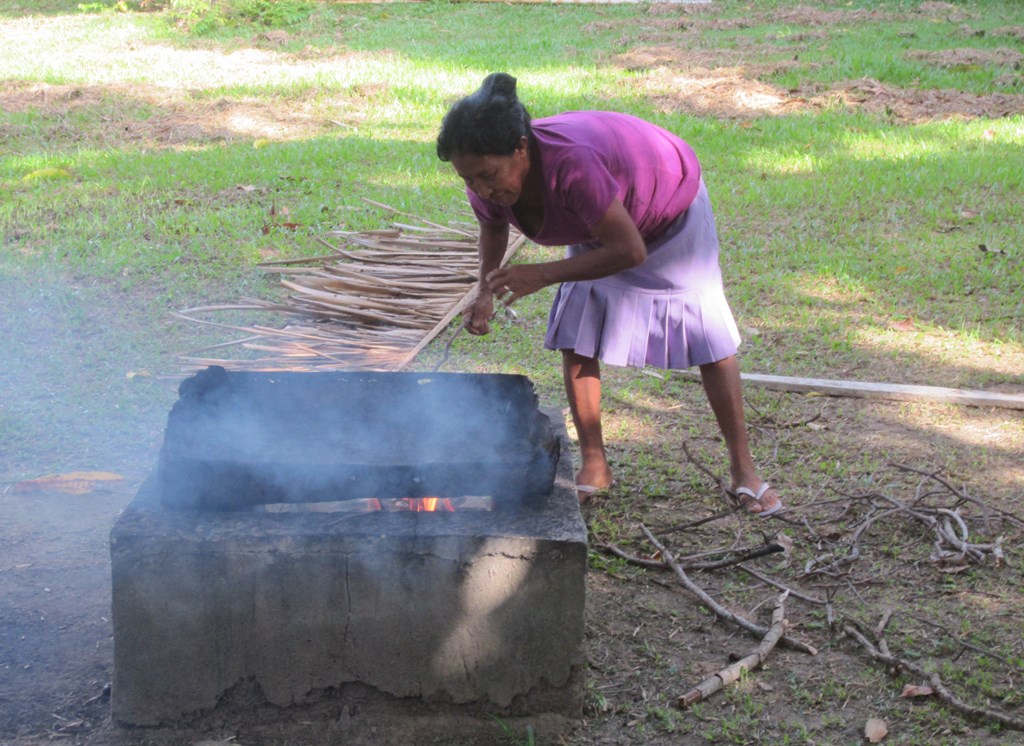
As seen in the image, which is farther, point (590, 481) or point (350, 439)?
point (590, 481)

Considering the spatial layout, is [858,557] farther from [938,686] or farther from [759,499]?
[938,686]

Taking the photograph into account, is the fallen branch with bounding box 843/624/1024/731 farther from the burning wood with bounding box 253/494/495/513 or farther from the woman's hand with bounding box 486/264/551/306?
the woman's hand with bounding box 486/264/551/306

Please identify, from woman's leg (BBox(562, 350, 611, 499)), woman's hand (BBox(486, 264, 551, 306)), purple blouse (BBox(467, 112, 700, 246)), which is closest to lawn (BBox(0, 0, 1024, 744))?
woman's leg (BBox(562, 350, 611, 499))

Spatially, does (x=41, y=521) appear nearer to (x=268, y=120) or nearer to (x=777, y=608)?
(x=777, y=608)

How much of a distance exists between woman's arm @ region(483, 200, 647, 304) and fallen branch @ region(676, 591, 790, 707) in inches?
42.8

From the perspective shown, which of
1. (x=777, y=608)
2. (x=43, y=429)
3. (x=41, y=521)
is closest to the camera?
(x=777, y=608)

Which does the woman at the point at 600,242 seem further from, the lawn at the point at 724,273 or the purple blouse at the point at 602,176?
the lawn at the point at 724,273

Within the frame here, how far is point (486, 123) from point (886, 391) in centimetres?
262

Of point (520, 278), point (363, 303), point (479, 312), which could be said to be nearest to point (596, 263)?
point (520, 278)

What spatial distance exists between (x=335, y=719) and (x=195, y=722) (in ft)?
1.09

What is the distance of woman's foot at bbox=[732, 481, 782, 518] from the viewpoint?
3533 mm

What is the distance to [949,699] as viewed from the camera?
2.54 m

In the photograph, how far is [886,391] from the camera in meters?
4.43

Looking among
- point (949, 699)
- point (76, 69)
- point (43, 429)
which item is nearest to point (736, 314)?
point (949, 699)
